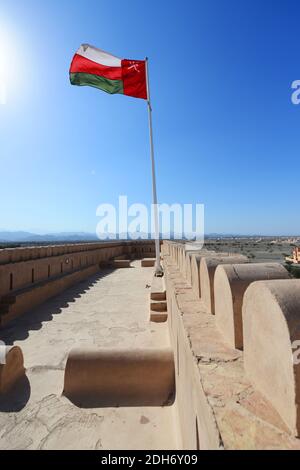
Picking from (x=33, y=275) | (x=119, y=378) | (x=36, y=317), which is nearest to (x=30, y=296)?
(x=36, y=317)

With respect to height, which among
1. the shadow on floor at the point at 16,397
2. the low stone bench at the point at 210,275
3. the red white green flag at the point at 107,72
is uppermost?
the red white green flag at the point at 107,72

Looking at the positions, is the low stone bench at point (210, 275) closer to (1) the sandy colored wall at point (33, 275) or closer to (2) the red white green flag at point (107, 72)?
(1) the sandy colored wall at point (33, 275)

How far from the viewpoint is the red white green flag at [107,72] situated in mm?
9797

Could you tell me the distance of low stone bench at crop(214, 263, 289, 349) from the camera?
4.93 feet

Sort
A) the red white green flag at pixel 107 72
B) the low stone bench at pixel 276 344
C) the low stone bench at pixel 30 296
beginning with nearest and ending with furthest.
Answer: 1. the low stone bench at pixel 276 344
2. the low stone bench at pixel 30 296
3. the red white green flag at pixel 107 72

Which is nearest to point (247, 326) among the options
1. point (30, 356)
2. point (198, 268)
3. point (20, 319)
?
point (198, 268)

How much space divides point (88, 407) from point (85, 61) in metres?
10.9

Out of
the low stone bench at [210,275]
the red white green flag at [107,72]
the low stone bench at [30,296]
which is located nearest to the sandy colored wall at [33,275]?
the low stone bench at [30,296]

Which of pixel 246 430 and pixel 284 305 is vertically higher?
pixel 284 305

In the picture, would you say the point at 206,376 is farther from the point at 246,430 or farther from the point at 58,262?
the point at 58,262

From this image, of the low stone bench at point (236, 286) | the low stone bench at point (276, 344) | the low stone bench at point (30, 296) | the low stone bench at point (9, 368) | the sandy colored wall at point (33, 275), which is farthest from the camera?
the sandy colored wall at point (33, 275)

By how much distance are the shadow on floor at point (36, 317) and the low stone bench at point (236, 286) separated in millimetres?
4023

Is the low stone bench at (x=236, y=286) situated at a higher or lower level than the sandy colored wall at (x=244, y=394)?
higher

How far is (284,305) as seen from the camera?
97 cm
